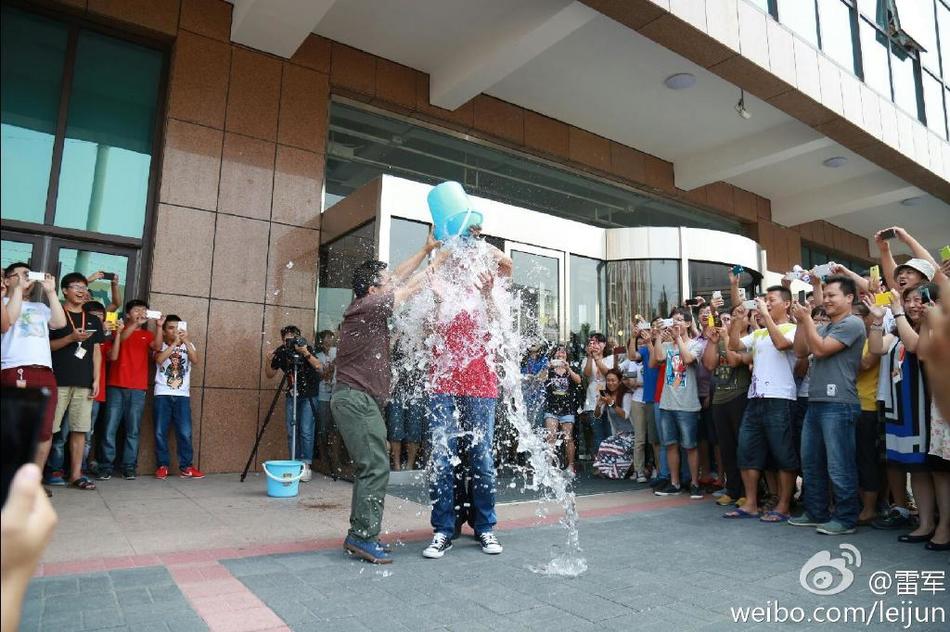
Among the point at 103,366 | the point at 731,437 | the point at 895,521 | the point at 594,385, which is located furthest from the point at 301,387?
the point at 895,521

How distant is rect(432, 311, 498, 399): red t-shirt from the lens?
3912mm

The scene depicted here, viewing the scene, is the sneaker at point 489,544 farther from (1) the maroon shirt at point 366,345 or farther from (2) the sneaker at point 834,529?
(2) the sneaker at point 834,529

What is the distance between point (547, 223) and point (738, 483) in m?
4.92

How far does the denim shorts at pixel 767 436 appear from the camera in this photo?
A: 510cm

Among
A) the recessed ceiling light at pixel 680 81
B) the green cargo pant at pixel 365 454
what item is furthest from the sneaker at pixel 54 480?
the recessed ceiling light at pixel 680 81

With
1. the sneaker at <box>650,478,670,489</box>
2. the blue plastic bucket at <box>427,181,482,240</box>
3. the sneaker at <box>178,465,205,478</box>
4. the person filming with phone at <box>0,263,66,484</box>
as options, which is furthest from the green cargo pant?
the sneaker at <box>178,465,205,478</box>

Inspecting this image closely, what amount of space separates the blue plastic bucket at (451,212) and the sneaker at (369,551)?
6.39ft

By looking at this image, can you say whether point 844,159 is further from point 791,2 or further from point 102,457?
point 102,457

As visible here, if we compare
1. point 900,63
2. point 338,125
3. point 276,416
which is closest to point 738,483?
point 276,416

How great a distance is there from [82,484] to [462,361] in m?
4.33

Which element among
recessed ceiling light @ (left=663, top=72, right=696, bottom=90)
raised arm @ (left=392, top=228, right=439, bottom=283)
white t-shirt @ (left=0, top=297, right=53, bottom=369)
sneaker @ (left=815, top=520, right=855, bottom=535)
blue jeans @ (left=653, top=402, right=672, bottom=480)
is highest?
recessed ceiling light @ (left=663, top=72, right=696, bottom=90)

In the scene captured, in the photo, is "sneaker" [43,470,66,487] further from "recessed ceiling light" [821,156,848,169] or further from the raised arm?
"recessed ceiling light" [821,156,848,169]

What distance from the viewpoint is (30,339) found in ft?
16.3

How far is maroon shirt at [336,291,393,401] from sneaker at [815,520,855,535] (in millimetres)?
3377
